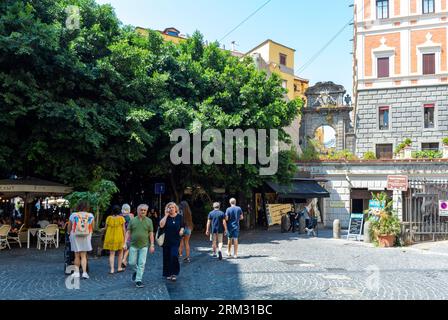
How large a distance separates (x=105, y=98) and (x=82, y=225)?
826 cm

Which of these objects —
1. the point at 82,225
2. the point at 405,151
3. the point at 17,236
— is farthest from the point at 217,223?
the point at 405,151

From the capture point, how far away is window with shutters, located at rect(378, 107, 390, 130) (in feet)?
113

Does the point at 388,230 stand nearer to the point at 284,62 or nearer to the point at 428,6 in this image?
the point at 428,6

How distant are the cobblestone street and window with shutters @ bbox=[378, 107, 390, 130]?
2008 centimetres

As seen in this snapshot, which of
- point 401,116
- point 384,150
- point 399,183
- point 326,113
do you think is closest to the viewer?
point 399,183

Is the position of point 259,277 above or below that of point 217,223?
below

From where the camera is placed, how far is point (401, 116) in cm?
3381

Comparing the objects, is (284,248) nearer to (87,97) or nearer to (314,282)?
(314,282)

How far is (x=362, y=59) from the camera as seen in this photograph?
115 feet

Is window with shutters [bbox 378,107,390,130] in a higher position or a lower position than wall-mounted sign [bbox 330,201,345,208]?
higher

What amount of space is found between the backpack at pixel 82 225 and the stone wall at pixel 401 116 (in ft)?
90.1

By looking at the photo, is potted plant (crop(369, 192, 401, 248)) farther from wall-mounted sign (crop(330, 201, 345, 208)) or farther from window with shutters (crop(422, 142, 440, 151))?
window with shutters (crop(422, 142, 440, 151))

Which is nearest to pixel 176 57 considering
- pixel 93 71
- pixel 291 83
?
pixel 93 71

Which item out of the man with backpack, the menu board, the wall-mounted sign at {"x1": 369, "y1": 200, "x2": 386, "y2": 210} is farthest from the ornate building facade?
the man with backpack
